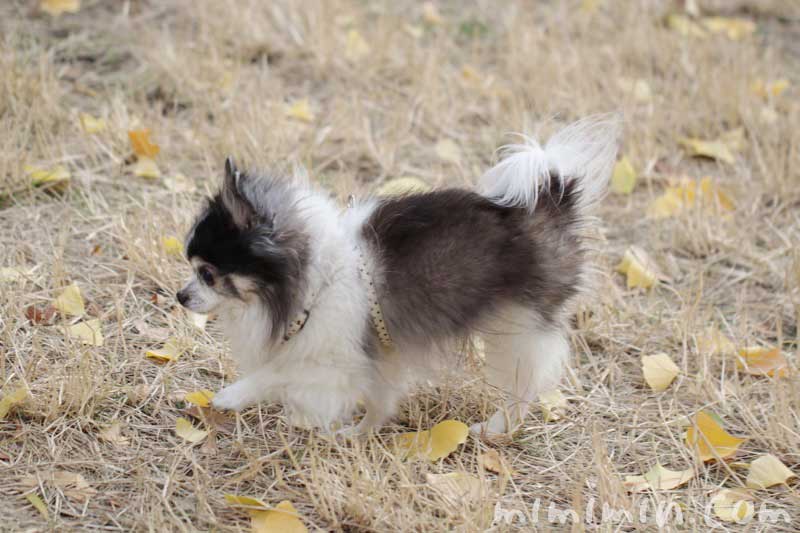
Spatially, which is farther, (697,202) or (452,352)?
(697,202)

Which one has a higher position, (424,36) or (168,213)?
(424,36)

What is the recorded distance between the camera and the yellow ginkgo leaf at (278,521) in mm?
2684

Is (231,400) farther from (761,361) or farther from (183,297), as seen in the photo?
(761,361)

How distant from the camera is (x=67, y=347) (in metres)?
3.31

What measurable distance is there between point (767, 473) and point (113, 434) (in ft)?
7.20

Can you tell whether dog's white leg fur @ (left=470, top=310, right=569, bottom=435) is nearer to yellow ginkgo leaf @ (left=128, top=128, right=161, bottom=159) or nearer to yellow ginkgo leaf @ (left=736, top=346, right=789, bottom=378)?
yellow ginkgo leaf @ (left=736, top=346, right=789, bottom=378)

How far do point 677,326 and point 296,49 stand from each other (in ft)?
11.0

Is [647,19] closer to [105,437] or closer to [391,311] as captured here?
[391,311]

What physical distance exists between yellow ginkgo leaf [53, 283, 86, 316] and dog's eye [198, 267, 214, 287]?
955 millimetres

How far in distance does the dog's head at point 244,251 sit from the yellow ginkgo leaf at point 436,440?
625 mm

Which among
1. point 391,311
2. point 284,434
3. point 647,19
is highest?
point 647,19

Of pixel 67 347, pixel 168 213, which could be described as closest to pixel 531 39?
pixel 168 213

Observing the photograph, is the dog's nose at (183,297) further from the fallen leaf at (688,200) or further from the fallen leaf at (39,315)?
the fallen leaf at (688,200)

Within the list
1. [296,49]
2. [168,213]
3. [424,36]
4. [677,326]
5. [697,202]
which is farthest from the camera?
[424,36]
